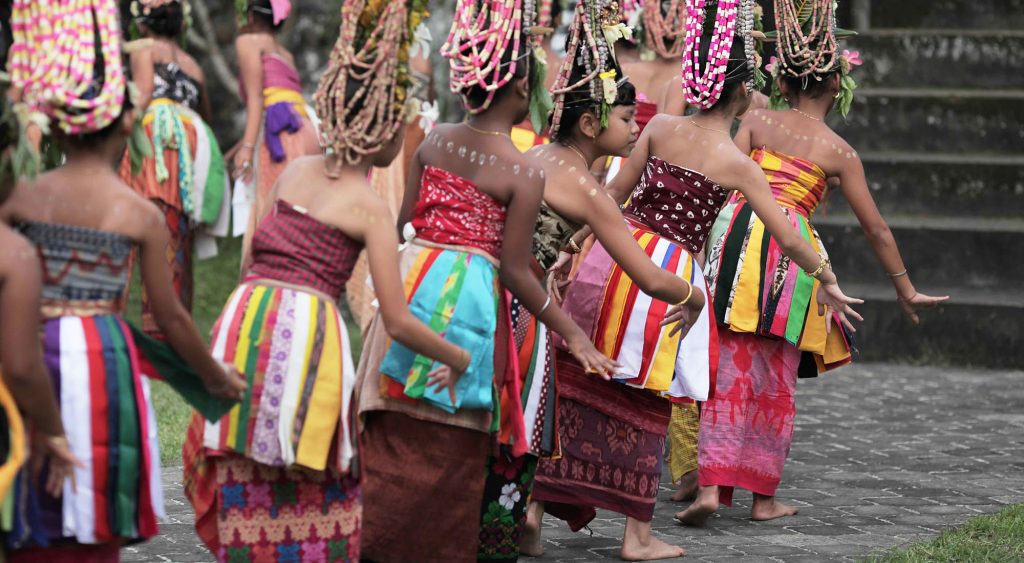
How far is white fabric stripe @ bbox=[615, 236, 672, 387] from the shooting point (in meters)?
5.49

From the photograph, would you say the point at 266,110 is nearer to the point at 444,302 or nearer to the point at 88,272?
the point at 444,302

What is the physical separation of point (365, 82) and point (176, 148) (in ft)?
13.7

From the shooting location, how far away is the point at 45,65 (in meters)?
3.71

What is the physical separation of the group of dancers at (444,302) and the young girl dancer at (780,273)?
0.01 m

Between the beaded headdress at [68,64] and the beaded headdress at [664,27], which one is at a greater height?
the beaded headdress at [664,27]

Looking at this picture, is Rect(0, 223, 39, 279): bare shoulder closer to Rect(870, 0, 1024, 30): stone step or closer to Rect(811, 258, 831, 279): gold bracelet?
Rect(811, 258, 831, 279): gold bracelet

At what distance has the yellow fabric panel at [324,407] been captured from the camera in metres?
4.17

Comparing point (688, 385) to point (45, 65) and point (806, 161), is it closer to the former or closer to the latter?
point (806, 161)

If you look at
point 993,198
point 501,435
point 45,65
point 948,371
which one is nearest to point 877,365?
point 948,371

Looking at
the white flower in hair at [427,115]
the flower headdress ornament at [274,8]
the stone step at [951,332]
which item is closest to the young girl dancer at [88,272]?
the flower headdress ornament at [274,8]

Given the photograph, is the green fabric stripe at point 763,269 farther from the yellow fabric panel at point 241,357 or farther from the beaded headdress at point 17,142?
the beaded headdress at point 17,142

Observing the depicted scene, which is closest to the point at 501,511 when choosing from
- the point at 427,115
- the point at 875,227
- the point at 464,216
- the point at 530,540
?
the point at 530,540

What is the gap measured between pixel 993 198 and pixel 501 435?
7.24 m

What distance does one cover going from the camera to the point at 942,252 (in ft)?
35.2
